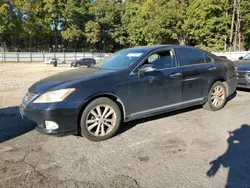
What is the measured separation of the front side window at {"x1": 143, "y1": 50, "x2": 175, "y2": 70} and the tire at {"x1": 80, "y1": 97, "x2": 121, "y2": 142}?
3.51 feet

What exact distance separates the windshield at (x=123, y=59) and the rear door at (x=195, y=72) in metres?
0.86

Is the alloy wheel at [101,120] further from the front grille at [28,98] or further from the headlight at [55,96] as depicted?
the front grille at [28,98]

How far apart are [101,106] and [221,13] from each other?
123 feet

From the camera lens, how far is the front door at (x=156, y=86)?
3939 millimetres

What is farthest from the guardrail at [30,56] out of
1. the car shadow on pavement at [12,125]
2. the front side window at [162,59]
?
the front side window at [162,59]

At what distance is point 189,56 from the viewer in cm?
475

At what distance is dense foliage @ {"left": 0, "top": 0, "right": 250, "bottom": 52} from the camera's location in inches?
1398

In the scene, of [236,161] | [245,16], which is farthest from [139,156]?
[245,16]

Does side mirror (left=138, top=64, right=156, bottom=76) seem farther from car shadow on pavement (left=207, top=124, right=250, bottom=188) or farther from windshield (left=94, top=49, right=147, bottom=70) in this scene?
car shadow on pavement (left=207, top=124, right=250, bottom=188)

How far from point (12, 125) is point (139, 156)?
2.68 metres

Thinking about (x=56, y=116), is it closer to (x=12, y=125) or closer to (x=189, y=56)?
(x=12, y=125)

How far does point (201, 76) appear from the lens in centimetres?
479

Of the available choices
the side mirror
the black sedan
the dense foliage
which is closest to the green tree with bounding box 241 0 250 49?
the dense foliage

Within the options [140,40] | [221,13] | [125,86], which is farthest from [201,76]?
[140,40]
